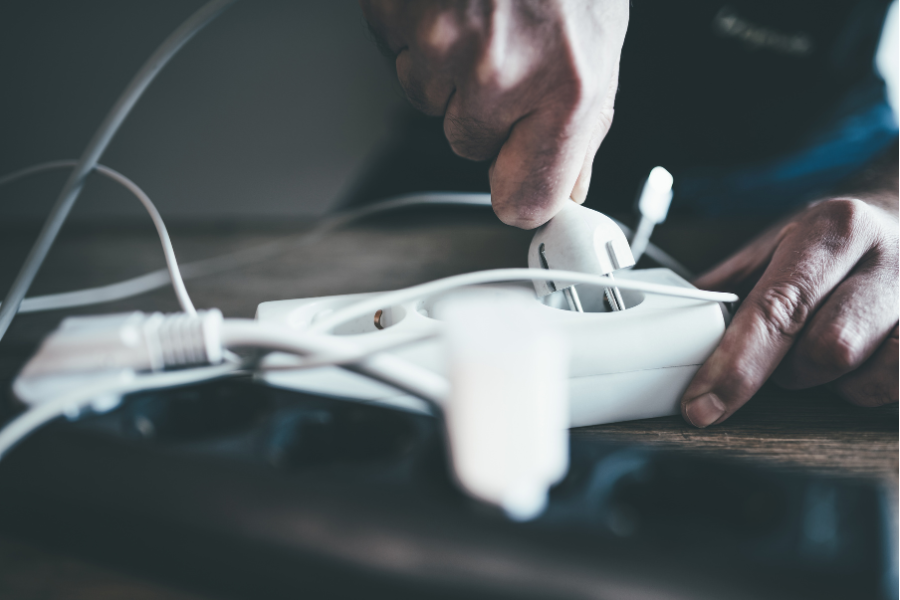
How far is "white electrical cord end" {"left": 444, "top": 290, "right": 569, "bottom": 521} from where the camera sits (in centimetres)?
12

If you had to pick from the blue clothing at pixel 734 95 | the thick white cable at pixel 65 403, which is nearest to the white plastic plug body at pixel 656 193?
the thick white cable at pixel 65 403

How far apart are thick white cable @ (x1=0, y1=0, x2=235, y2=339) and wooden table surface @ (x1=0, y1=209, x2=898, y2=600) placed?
0.21 feet

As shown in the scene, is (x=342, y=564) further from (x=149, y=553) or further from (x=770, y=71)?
(x=770, y=71)

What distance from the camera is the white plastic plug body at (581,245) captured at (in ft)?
1.07

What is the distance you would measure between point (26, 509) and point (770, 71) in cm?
125

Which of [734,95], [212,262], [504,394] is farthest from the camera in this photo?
[734,95]

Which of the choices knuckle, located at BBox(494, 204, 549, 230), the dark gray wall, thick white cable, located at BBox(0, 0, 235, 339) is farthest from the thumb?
the dark gray wall

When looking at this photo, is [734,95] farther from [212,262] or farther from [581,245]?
[212,262]

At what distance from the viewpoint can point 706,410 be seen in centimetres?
29

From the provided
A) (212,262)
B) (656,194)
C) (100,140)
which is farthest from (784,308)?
(212,262)

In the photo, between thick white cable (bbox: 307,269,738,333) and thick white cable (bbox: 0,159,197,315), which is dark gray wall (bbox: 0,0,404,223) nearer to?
thick white cable (bbox: 0,159,197,315)

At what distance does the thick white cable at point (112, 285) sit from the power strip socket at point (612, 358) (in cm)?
6

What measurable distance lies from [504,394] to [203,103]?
73.2 inches

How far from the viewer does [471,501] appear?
0.53 ft
